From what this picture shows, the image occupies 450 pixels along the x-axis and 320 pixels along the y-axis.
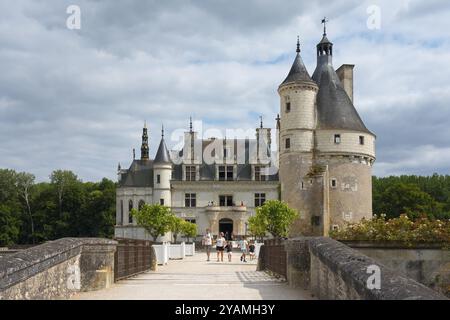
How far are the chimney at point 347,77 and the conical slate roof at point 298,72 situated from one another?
6.17 metres

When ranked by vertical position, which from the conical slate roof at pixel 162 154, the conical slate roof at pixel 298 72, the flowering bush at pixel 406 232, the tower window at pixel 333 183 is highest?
the conical slate roof at pixel 298 72

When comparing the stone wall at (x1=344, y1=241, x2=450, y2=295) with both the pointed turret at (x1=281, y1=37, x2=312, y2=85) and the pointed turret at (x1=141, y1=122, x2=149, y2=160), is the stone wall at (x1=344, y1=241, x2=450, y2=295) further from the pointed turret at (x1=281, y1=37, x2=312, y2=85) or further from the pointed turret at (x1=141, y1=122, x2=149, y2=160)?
the pointed turret at (x1=141, y1=122, x2=149, y2=160)

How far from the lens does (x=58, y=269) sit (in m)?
10.0

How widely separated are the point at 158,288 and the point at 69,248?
89.9 inches

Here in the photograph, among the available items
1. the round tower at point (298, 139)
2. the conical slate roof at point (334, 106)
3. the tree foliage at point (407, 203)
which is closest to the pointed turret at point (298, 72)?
the round tower at point (298, 139)

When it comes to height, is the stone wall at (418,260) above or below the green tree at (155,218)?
below

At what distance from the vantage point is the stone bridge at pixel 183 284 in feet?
24.2

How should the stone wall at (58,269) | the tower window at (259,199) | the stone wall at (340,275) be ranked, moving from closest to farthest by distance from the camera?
the stone wall at (340,275), the stone wall at (58,269), the tower window at (259,199)

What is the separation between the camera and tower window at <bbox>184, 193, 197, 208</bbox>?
60.4 metres

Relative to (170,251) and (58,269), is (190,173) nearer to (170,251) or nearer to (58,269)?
(170,251)

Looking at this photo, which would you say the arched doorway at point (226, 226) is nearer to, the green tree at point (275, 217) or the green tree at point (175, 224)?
the green tree at point (175, 224)

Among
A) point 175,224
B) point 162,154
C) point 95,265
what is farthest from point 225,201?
point 95,265

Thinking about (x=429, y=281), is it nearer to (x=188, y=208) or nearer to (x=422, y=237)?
(x=422, y=237)

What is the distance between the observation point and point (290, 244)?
12719 millimetres
